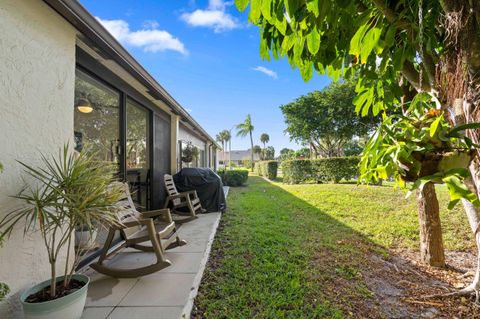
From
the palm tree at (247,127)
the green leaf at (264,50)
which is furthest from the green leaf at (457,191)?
the palm tree at (247,127)

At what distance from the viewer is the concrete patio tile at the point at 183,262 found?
292 cm

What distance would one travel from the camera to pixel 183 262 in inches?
124

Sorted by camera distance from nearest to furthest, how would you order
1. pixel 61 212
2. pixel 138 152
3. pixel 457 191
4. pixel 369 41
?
1. pixel 457 191
2. pixel 369 41
3. pixel 61 212
4. pixel 138 152

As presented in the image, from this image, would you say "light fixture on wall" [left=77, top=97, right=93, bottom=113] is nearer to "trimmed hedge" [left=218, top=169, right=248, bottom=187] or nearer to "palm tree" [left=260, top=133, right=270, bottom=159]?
"trimmed hedge" [left=218, top=169, right=248, bottom=187]

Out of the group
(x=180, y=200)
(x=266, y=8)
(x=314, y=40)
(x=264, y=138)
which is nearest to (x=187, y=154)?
(x=180, y=200)

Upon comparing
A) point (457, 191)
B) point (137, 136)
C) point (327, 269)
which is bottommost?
point (327, 269)

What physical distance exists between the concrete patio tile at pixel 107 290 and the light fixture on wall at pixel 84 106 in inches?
85.5

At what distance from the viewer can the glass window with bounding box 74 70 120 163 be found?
3096mm

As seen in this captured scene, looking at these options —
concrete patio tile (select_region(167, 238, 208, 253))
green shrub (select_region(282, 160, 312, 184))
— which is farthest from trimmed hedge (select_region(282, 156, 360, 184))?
concrete patio tile (select_region(167, 238, 208, 253))

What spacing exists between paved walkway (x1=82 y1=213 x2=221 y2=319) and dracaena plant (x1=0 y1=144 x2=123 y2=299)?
1.70ft

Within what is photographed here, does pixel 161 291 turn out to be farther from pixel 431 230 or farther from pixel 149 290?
pixel 431 230

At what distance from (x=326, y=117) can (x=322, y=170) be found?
6523 mm

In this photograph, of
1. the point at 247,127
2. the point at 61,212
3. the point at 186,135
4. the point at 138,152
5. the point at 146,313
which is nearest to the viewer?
the point at 61,212

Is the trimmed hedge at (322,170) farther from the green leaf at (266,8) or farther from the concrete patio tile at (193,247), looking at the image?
the green leaf at (266,8)
